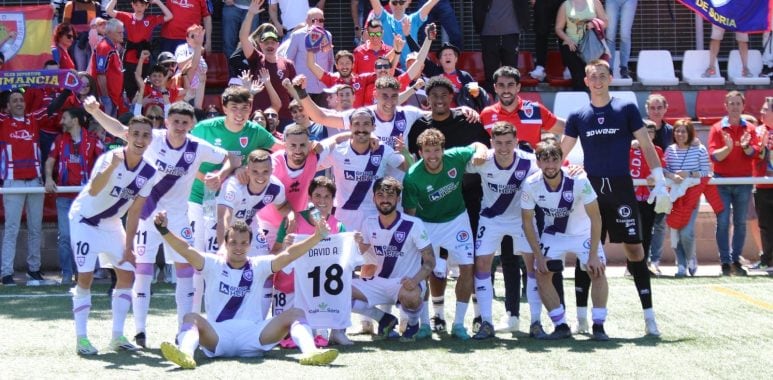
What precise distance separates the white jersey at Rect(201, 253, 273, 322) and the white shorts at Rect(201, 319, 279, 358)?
11 cm

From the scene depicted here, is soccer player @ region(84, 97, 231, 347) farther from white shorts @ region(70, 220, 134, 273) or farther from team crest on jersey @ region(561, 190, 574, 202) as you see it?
team crest on jersey @ region(561, 190, 574, 202)

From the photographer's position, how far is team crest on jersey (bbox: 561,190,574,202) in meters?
9.74

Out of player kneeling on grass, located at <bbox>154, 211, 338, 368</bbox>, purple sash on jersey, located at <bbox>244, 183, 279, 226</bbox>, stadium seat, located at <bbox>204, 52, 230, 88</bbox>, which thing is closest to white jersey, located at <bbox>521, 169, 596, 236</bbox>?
player kneeling on grass, located at <bbox>154, 211, 338, 368</bbox>

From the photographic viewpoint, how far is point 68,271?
13.7 meters

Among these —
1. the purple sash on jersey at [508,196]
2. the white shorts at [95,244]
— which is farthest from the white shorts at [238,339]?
the purple sash on jersey at [508,196]

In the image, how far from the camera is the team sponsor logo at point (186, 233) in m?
9.82

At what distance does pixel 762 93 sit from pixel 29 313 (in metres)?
11.4

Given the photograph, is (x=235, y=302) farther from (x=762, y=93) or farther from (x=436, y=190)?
(x=762, y=93)

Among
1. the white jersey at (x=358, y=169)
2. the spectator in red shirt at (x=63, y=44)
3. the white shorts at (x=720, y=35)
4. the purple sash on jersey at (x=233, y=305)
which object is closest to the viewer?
the purple sash on jersey at (x=233, y=305)

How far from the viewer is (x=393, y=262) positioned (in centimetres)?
998

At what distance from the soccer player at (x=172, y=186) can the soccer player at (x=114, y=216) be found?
272 mm

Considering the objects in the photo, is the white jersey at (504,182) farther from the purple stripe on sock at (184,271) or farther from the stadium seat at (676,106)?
the stadium seat at (676,106)

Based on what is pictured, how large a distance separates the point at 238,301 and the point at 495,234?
227 centimetres

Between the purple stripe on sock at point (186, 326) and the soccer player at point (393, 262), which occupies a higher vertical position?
the soccer player at point (393, 262)
